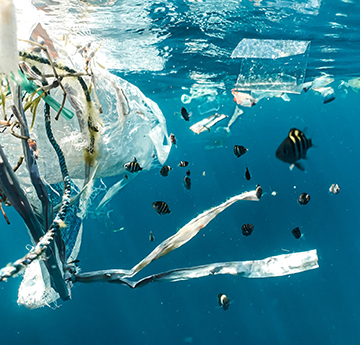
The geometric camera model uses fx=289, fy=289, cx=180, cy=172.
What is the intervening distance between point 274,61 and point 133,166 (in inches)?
346

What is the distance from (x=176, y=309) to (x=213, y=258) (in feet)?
27.8

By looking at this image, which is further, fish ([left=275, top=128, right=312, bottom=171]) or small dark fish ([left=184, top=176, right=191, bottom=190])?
small dark fish ([left=184, top=176, right=191, bottom=190])

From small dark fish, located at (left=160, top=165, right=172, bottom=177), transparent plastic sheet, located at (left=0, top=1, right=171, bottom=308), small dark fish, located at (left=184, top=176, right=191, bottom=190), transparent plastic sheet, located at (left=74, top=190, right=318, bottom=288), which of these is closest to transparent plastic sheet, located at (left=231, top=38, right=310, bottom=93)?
small dark fish, located at (left=184, top=176, right=191, bottom=190)

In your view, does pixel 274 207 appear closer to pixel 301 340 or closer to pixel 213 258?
pixel 213 258

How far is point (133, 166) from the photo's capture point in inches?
179

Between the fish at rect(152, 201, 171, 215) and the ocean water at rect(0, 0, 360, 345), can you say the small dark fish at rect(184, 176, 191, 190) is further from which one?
the ocean water at rect(0, 0, 360, 345)

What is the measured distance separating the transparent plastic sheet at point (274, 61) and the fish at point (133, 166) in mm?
8390

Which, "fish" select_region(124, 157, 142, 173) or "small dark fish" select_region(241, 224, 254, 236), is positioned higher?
"fish" select_region(124, 157, 142, 173)

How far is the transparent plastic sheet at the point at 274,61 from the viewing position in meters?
10.9

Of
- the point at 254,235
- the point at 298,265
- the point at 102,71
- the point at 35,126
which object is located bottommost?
the point at 254,235

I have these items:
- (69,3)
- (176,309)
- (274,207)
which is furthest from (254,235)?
(69,3)

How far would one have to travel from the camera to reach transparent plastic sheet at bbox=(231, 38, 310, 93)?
10.9m

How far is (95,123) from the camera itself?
3.10 m

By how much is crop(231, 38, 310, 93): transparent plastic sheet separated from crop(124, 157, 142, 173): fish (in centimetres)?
839
